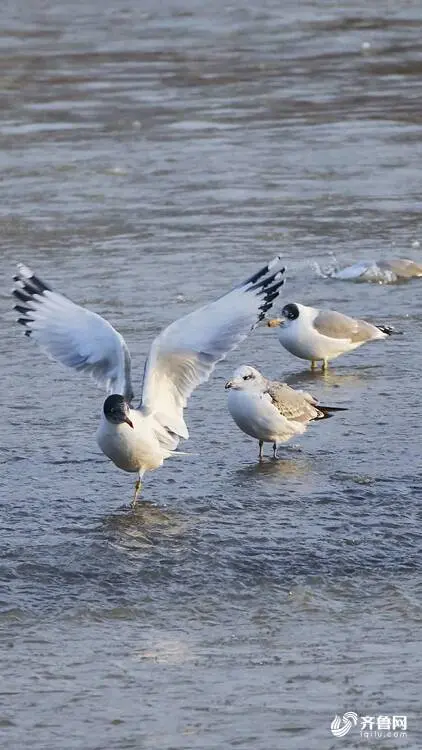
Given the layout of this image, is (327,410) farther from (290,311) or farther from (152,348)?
(152,348)

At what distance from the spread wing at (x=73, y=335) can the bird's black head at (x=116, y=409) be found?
1.05 ft

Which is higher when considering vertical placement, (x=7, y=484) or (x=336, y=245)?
(x=7, y=484)

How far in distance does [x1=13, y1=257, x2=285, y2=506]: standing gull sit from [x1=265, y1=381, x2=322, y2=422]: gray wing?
53 centimetres

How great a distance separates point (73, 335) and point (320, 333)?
2.27 meters

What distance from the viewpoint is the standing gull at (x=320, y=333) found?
1011cm

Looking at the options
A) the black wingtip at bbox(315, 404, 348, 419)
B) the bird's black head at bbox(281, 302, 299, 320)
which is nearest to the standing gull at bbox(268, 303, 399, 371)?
A: the bird's black head at bbox(281, 302, 299, 320)

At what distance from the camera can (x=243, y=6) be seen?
29.5 meters

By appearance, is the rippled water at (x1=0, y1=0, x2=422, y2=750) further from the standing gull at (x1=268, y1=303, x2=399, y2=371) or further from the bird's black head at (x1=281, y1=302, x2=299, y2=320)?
the bird's black head at (x1=281, y1=302, x2=299, y2=320)

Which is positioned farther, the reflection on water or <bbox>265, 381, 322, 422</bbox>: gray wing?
<bbox>265, 381, 322, 422</bbox>: gray wing

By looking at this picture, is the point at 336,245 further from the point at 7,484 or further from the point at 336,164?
the point at 7,484

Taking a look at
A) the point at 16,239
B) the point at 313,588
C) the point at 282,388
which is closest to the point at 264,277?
the point at 282,388

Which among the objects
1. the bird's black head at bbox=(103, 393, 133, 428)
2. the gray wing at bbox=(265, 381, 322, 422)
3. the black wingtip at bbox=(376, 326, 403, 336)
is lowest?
the black wingtip at bbox=(376, 326, 403, 336)

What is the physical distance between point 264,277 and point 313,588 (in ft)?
8.10

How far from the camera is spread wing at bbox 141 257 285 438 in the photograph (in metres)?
8.16
